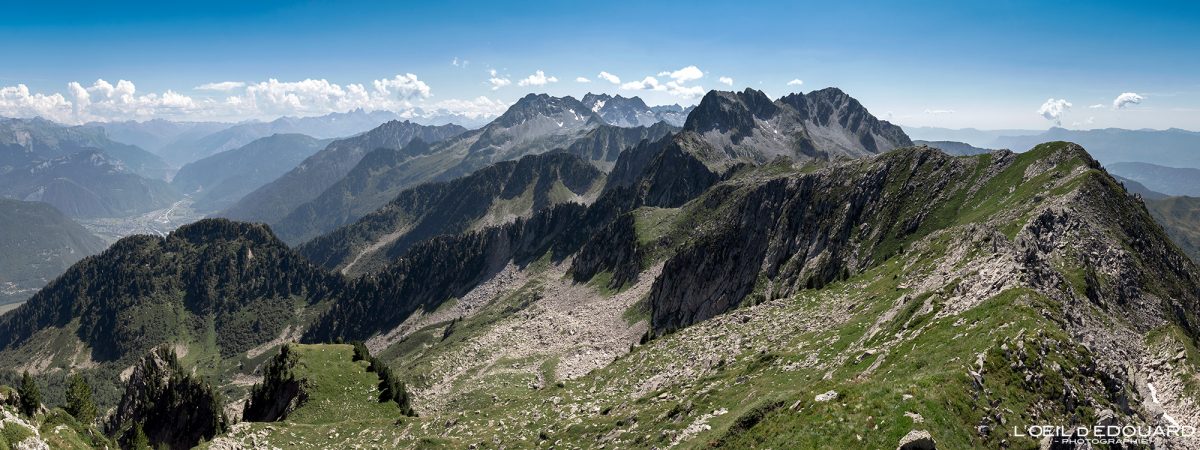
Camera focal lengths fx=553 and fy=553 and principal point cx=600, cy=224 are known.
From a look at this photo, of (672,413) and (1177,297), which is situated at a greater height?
(1177,297)

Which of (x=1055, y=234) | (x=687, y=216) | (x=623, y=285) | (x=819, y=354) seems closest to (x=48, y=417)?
(x=819, y=354)

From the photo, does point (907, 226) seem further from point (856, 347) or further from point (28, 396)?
point (28, 396)

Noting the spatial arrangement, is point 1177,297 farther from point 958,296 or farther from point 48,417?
point 48,417

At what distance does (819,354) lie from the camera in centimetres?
4897

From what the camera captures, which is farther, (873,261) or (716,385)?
(873,261)

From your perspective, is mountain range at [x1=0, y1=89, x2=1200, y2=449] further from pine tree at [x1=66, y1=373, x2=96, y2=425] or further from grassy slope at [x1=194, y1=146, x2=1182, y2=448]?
pine tree at [x1=66, y1=373, x2=96, y2=425]

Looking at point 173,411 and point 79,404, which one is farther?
point 173,411

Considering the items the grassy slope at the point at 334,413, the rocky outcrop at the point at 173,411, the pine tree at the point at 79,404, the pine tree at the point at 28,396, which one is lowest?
the rocky outcrop at the point at 173,411

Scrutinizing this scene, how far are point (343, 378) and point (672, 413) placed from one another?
198ft

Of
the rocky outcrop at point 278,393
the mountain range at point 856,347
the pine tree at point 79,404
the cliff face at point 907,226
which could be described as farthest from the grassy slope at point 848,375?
the pine tree at point 79,404

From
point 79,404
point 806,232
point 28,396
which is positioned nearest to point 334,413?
point 79,404

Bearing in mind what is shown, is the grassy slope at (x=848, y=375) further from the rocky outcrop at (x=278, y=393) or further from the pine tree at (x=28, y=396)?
the pine tree at (x=28, y=396)

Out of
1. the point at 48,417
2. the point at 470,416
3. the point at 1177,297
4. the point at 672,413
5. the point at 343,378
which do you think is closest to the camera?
the point at 672,413

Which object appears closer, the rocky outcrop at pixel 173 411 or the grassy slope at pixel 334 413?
the grassy slope at pixel 334 413
